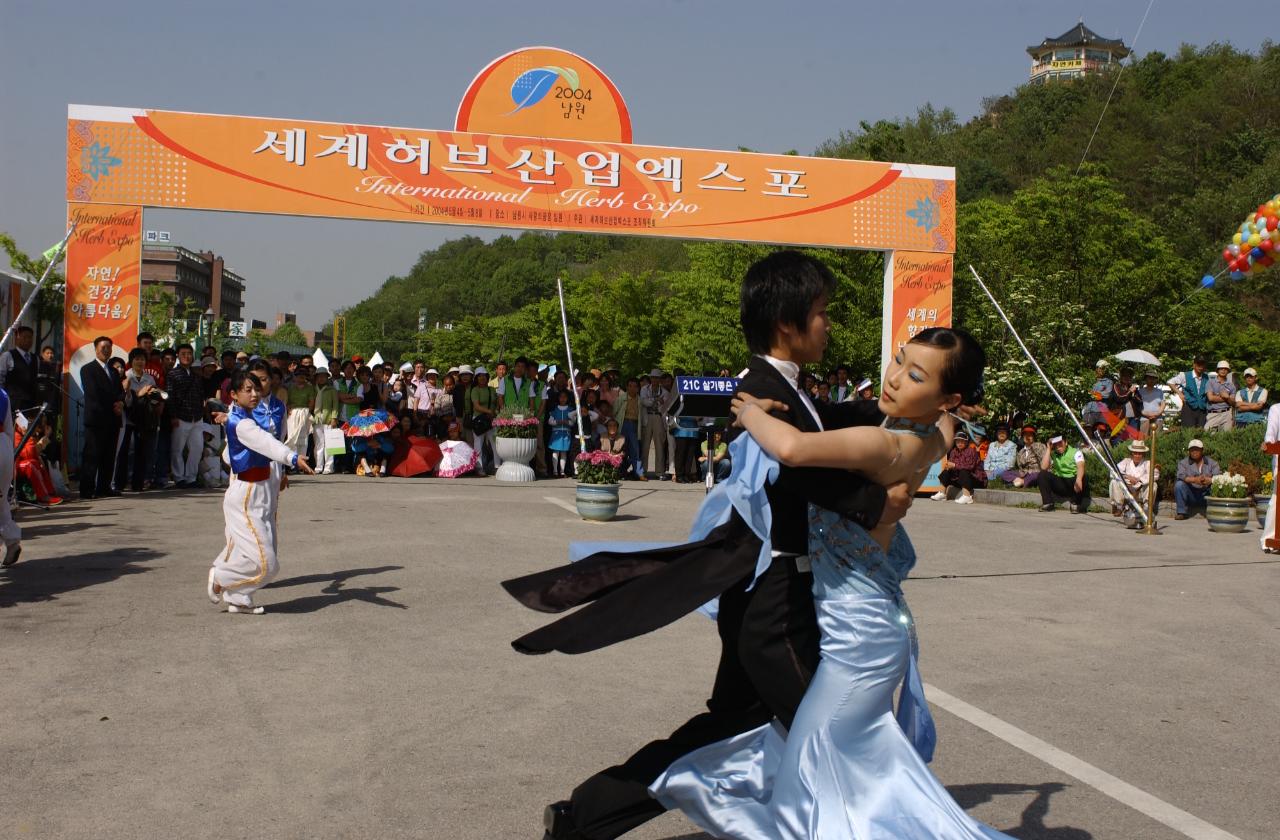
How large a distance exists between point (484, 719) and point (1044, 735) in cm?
243

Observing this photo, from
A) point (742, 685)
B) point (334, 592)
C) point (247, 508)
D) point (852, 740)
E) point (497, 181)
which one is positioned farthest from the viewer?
point (497, 181)

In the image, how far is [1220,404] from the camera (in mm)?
19828

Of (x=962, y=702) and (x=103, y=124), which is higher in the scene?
(x=103, y=124)

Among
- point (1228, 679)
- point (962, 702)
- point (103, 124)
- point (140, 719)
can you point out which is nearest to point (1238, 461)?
point (1228, 679)

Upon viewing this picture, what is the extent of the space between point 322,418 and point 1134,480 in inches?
471

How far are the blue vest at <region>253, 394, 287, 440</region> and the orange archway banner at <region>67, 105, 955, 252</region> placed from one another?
36.2 feet

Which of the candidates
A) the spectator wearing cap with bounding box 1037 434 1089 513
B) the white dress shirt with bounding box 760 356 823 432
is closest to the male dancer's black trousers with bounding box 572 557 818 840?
the white dress shirt with bounding box 760 356 823 432

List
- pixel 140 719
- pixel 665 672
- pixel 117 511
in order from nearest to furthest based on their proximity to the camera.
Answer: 1. pixel 140 719
2. pixel 665 672
3. pixel 117 511

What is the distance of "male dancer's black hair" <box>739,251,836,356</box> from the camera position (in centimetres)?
322

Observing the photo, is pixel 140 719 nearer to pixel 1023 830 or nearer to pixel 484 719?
pixel 484 719

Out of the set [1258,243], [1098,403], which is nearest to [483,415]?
[1098,403]

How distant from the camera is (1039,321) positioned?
2928 centimetres

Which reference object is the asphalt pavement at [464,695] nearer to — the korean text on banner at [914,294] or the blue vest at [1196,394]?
the blue vest at [1196,394]

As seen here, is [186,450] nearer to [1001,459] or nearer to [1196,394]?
[1001,459]
